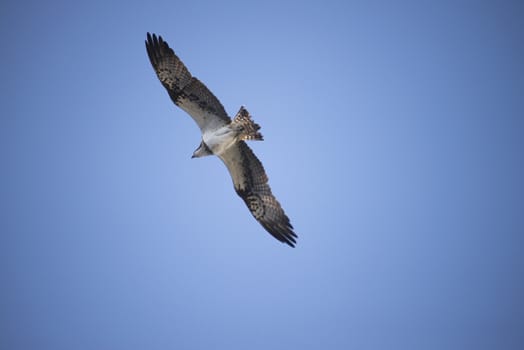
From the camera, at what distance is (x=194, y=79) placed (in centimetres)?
789

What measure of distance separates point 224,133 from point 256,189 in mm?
1377

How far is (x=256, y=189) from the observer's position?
8898mm

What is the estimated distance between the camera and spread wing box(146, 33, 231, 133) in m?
7.91

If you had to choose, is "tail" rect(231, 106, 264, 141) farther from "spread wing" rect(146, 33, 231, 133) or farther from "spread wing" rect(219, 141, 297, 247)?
"spread wing" rect(219, 141, 297, 247)

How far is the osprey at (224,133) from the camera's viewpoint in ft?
26.1

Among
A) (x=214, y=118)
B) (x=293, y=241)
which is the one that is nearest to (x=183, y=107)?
(x=214, y=118)

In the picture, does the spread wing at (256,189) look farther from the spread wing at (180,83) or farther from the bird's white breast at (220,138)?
the spread wing at (180,83)

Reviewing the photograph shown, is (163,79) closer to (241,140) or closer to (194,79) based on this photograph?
(194,79)

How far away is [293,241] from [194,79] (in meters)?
3.58

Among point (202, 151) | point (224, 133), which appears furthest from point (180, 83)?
point (202, 151)

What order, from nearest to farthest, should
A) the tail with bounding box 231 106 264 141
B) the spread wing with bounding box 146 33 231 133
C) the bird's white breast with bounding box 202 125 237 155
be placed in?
the spread wing with bounding box 146 33 231 133 → the tail with bounding box 231 106 264 141 → the bird's white breast with bounding box 202 125 237 155

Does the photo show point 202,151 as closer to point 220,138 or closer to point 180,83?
point 220,138

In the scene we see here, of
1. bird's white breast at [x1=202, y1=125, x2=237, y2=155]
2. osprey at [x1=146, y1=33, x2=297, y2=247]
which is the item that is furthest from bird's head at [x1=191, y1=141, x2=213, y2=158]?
bird's white breast at [x1=202, y1=125, x2=237, y2=155]

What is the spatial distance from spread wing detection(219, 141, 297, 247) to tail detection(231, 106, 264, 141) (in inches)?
14.2
